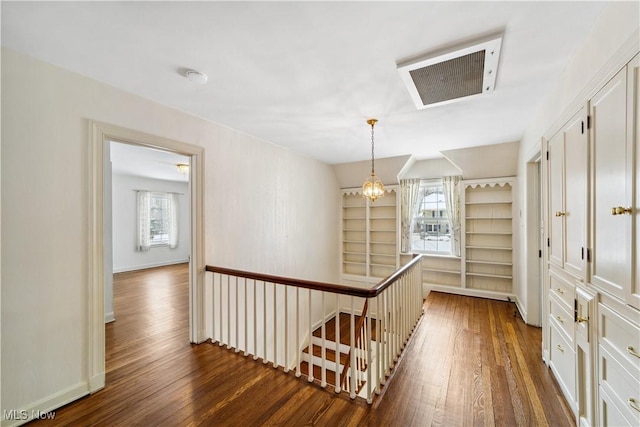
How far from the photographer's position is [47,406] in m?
1.79

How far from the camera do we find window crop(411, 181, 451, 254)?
5.13m

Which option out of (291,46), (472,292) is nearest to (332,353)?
(472,292)

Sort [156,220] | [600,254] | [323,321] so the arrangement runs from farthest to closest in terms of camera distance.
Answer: [156,220]
[323,321]
[600,254]

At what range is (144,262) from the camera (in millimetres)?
7305

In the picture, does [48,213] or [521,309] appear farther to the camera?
[521,309]

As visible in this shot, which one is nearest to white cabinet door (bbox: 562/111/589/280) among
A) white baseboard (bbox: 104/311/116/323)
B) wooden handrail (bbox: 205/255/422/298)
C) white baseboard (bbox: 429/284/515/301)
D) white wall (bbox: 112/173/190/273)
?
wooden handrail (bbox: 205/255/422/298)

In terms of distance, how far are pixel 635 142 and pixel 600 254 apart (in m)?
0.65

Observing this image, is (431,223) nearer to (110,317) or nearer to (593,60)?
(593,60)

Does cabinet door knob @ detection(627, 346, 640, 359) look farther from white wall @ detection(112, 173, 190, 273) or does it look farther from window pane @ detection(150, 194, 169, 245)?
window pane @ detection(150, 194, 169, 245)

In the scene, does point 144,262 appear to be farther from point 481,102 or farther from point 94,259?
Result: point 481,102

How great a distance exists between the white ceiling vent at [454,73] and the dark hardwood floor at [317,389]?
243cm

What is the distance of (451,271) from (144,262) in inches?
309

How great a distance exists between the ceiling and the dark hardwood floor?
2.46 m

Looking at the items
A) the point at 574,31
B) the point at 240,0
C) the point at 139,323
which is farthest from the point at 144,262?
the point at 574,31
